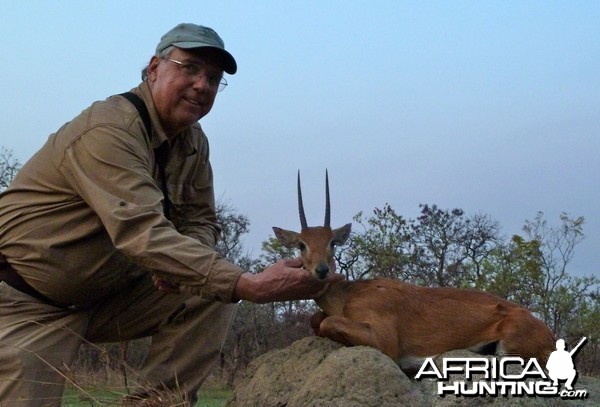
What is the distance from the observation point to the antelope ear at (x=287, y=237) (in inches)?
265

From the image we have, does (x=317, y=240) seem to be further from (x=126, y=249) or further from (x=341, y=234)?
(x=126, y=249)

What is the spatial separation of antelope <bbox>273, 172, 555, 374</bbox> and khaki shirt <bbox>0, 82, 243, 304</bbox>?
1.07 m

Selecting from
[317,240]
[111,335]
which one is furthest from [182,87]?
[111,335]

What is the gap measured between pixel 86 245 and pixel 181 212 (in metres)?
1.13

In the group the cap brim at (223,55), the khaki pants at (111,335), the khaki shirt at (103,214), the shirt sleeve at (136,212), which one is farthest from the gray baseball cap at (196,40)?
the khaki pants at (111,335)

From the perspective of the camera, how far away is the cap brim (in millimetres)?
6133

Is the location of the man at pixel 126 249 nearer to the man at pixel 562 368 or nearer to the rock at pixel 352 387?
the rock at pixel 352 387

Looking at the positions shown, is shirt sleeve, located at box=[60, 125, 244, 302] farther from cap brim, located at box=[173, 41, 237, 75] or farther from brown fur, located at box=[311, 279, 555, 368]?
brown fur, located at box=[311, 279, 555, 368]

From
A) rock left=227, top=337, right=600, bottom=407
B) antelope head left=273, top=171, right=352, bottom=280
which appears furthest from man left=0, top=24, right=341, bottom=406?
rock left=227, top=337, right=600, bottom=407

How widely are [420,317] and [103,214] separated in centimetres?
227

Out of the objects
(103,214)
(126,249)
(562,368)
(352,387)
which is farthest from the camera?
(562,368)

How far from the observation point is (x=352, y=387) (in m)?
4.89

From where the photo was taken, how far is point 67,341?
21.2 ft

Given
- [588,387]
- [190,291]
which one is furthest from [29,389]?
[588,387]
